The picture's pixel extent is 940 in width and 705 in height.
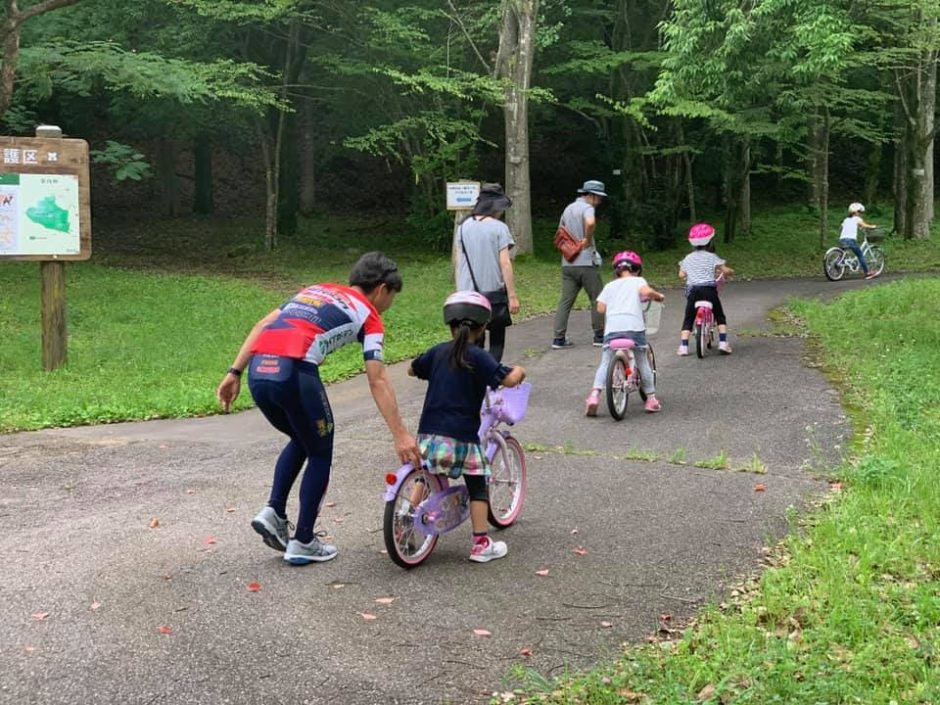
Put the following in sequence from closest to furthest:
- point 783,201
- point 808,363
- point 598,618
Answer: point 598,618
point 808,363
point 783,201

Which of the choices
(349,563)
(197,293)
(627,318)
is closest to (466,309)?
(349,563)

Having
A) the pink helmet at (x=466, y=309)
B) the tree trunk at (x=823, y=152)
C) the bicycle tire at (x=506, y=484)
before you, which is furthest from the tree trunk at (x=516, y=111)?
the pink helmet at (x=466, y=309)

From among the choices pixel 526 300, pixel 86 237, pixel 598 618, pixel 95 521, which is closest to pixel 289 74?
pixel 526 300

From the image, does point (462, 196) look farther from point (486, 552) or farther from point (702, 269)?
point (486, 552)

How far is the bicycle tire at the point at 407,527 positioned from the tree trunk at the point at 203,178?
27.8 m

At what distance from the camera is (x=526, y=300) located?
1739 centimetres

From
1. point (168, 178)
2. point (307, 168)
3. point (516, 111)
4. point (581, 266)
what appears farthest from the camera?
point (307, 168)

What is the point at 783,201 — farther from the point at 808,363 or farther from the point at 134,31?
the point at 808,363

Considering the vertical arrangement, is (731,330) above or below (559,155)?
below

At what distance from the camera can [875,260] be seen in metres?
20.1

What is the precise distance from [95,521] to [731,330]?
9.68m

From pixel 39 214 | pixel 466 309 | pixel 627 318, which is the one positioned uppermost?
A: pixel 39 214

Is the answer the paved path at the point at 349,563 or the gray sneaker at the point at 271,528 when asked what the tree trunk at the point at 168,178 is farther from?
the gray sneaker at the point at 271,528

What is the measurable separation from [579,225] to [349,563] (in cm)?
758
